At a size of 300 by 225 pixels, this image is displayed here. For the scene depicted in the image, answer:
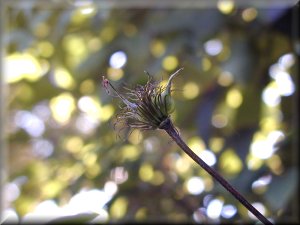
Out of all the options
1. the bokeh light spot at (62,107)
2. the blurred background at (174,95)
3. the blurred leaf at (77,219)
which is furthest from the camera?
the bokeh light spot at (62,107)

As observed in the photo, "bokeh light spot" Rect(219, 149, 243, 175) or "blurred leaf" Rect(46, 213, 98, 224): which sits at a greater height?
"bokeh light spot" Rect(219, 149, 243, 175)

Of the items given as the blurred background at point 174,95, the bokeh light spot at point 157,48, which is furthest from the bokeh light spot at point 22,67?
the bokeh light spot at point 157,48

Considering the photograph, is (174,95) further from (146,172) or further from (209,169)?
(209,169)

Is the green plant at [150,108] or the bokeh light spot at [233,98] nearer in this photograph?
the green plant at [150,108]

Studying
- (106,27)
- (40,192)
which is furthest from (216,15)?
(40,192)

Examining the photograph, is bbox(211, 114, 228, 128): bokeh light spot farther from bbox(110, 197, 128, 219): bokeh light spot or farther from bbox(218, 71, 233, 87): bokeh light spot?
bbox(110, 197, 128, 219): bokeh light spot

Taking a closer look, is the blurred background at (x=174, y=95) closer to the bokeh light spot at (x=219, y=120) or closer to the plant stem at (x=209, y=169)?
the bokeh light spot at (x=219, y=120)

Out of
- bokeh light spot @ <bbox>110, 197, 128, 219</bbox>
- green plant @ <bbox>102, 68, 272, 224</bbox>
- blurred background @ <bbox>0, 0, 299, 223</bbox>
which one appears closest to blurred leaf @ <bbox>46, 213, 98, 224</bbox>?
green plant @ <bbox>102, 68, 272, 224</bbox>
